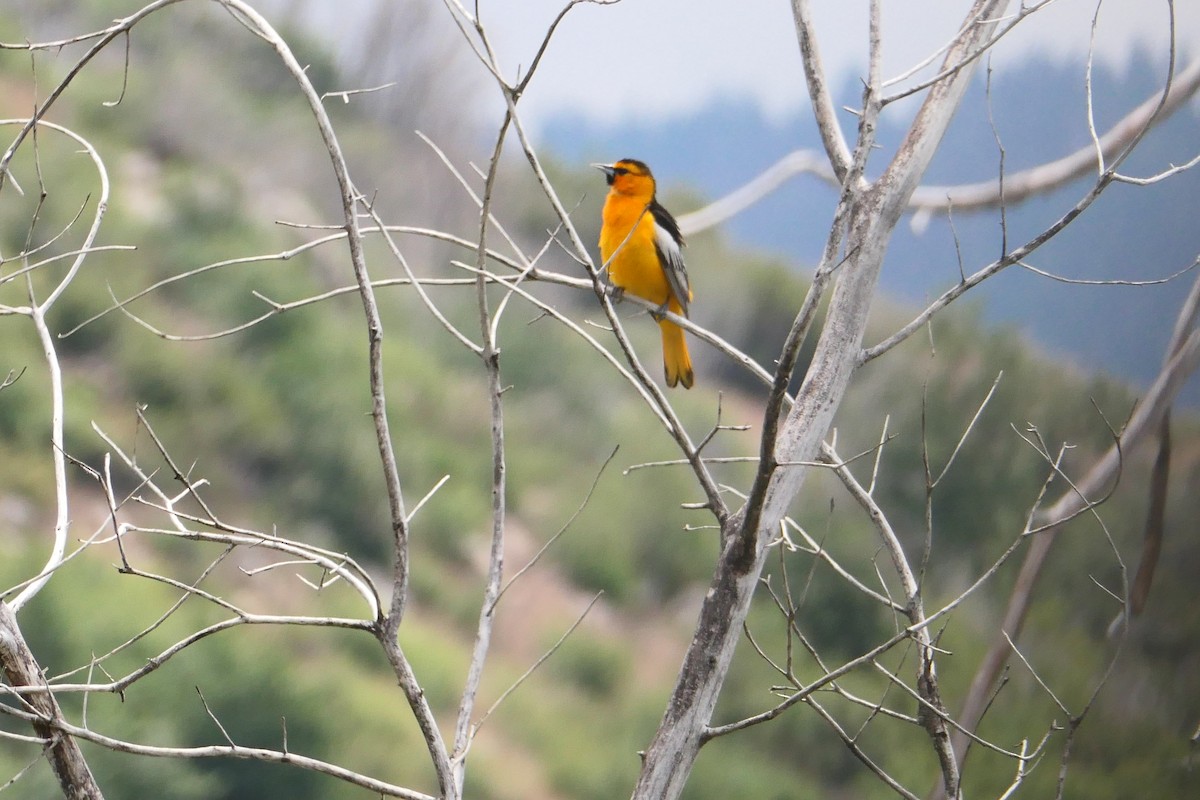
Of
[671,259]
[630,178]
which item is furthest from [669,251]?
[630,178]

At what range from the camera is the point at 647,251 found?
224 centimetres

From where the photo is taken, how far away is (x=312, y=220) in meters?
4.84

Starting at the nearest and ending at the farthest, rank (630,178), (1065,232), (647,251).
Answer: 1. (647,251)
2. (630,178)
3. (1065,232)

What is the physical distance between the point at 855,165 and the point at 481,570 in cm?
316

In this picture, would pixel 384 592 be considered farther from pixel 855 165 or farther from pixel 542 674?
pixel 855 165

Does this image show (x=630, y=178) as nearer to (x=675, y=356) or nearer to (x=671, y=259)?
(x=671, y=259)

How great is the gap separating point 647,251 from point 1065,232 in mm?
2021

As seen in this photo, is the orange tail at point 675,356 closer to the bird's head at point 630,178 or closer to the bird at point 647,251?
the bird at point 647,251

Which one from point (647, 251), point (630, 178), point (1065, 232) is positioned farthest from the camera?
point (1065, 232)

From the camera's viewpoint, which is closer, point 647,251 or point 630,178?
point 647,251

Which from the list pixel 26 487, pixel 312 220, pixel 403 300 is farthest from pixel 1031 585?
pixel 312 220

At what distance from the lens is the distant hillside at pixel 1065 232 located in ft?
10.6

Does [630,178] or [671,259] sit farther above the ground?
[630,178]

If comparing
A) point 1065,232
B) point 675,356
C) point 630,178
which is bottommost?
point 675,356
